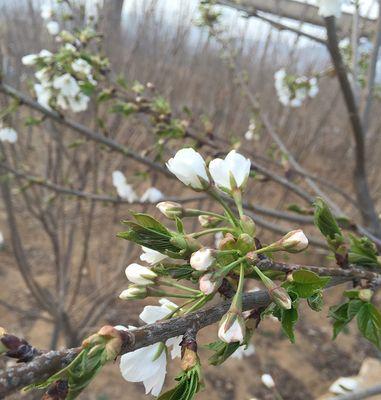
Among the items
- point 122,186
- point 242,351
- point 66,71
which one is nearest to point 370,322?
point 66,71

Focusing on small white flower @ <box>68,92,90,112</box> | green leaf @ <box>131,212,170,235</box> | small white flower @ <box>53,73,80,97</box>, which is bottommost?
small white flower @ <box>68,92,90,112</box>

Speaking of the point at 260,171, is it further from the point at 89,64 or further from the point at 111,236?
the point at 111,236

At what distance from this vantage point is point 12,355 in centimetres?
52

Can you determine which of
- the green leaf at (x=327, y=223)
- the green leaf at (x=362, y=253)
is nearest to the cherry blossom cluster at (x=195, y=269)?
the green leaf at (x=327, y=223)

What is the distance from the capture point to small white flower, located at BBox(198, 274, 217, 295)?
62cm

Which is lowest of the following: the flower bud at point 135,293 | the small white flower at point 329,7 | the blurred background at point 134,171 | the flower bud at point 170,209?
the blurred background at point 134,171

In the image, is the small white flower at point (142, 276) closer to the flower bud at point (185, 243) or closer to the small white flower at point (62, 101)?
the flower bud at point (185, 243)

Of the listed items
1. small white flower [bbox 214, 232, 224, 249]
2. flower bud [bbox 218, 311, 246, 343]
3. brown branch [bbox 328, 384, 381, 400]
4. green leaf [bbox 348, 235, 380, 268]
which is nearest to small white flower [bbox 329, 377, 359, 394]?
brown branch [bbox 328, 384, 381, 400]

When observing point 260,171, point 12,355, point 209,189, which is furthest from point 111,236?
point 12,355

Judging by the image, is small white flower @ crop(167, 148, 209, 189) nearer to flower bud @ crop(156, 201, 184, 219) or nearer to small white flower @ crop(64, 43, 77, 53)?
flower bud @ crop(156, 201, 184, 219)

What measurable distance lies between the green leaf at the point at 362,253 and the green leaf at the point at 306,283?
24 centimetres

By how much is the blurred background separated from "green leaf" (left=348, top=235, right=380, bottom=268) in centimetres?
130

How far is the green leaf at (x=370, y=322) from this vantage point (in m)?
0.81

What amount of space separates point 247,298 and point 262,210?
119cm
